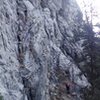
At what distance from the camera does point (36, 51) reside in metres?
22.5

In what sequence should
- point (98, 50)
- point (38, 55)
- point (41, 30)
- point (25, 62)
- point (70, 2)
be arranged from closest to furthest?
point (25, 62) → point (38, 55) → point (41, 30) → point (98, 50) → point (70, 2)

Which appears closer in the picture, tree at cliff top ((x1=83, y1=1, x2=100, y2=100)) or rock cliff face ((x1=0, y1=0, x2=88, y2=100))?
rock cliff face ((x1=0, y1=0, x2=88, y2=100))

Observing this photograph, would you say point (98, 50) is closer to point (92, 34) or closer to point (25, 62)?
point (92, 34)

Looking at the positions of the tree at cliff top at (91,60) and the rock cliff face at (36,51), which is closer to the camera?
the rock cliff face at (36,51)

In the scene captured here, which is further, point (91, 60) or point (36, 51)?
point (91, 60)

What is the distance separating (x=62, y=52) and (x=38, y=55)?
5.14m

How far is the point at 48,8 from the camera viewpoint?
1117 inches

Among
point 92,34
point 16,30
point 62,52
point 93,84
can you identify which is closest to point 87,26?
point 92,34

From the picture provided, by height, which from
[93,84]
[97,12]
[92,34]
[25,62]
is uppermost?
[97,12]

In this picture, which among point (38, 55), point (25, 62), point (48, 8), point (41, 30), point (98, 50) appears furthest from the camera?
point (48, 8)

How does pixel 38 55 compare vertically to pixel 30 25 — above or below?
below

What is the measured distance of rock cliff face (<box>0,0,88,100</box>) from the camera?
18.3 m

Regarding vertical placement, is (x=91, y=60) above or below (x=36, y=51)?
below

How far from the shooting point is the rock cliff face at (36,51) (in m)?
18.3
